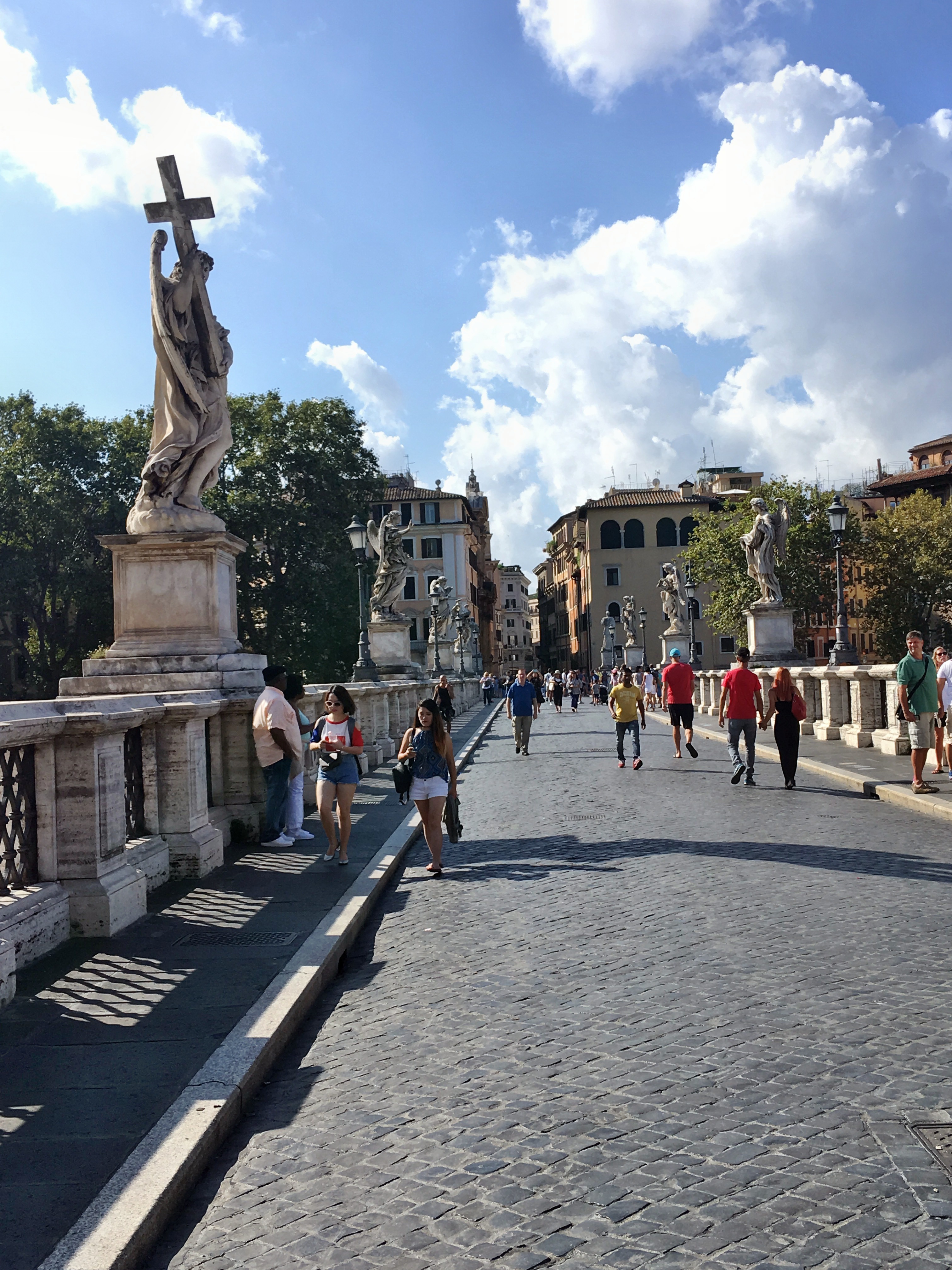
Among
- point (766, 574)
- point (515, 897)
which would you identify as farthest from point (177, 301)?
point (766, 574)

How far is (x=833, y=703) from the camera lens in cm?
2288

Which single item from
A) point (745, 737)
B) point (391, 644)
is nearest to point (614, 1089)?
point (745, 737)

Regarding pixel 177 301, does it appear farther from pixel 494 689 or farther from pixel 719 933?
pixel 494 689

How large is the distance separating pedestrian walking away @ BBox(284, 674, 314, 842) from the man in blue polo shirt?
41.2 ft

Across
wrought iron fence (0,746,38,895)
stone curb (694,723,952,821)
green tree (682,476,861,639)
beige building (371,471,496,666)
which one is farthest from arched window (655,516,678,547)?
wrought iron fence (0,746,38,895)

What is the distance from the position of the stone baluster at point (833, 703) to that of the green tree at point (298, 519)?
30.3 meters

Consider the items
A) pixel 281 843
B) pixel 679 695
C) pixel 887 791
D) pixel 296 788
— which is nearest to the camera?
pixel 281 843

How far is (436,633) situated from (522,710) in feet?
94.5

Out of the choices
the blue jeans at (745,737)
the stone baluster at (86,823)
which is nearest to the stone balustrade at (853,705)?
the blue jeans at (745,737)

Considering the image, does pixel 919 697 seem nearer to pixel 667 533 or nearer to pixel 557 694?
pixel 557 694

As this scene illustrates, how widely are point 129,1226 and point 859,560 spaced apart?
65705 mm

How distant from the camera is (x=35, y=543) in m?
46.8

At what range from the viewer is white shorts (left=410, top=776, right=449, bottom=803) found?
31.3 feet

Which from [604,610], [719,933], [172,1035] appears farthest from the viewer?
[604,610]
